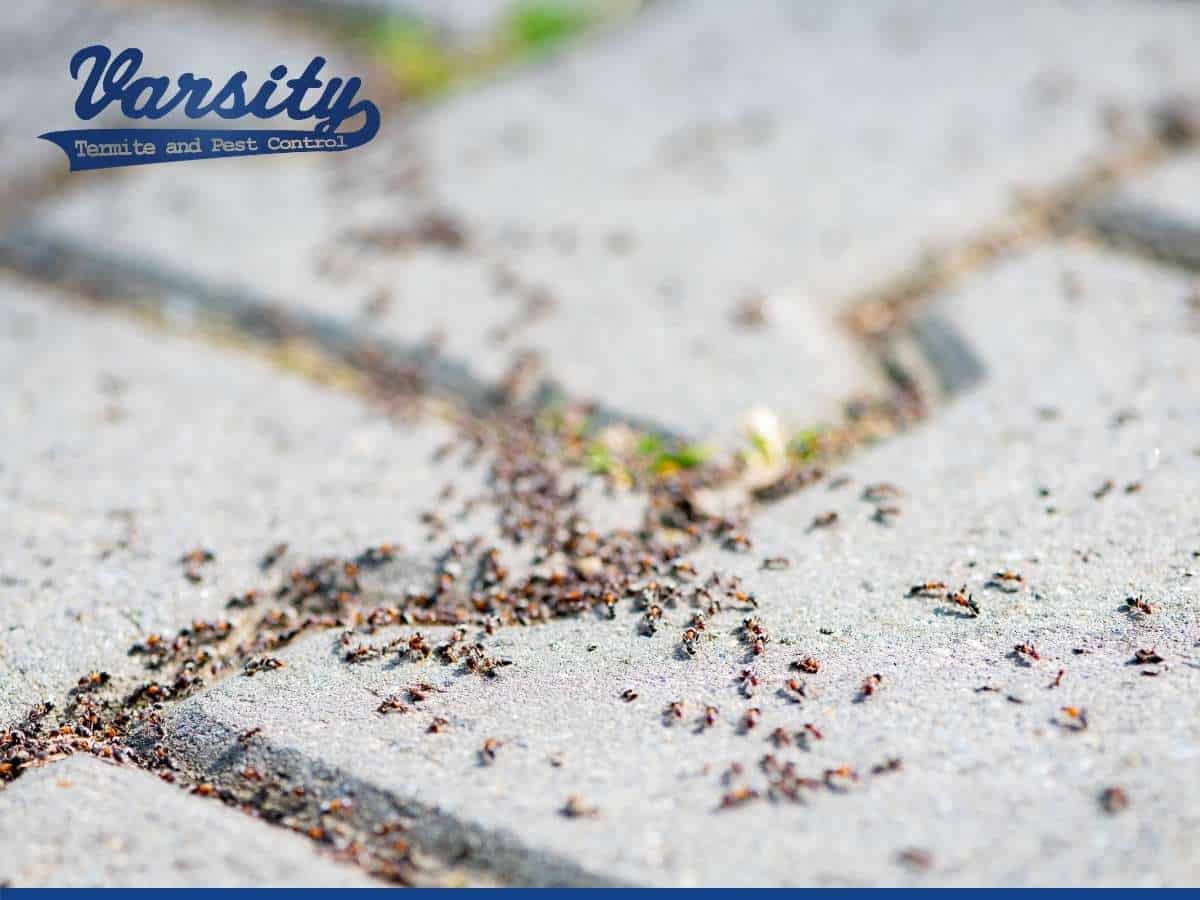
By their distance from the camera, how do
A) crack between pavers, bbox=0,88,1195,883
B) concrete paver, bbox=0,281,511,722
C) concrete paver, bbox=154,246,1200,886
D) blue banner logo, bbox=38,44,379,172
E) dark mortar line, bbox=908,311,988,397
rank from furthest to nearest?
crack between pavers, bbox=0,88,1195,883 → dark mortar line, bbox=908,311,988,397 → blue banner logo, bbox=38,44,379,172 → concrete paver, bbox=0,281,511,722 → concrete paver, bbox=154,246,1200,886

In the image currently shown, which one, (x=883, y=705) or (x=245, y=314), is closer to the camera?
(x=883, y=705)

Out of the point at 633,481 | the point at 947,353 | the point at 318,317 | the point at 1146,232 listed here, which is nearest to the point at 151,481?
the point at 318,317

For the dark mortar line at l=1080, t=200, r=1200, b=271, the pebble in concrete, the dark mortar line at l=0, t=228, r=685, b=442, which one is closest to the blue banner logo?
the dark mortar line at l=0, t=228, r=685, b=442

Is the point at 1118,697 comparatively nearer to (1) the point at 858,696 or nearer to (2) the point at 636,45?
(1) the point at 858,696

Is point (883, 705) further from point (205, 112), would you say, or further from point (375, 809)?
point (205, 112)

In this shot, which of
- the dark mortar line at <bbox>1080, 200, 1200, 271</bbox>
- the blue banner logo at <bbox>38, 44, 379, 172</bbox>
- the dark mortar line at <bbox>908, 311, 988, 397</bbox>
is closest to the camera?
the blue banner logo at <bbox>38, 44, 379, 172</bbox>

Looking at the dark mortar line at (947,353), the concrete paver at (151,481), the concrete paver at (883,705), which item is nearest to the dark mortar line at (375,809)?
the concrete paver at (883,705)

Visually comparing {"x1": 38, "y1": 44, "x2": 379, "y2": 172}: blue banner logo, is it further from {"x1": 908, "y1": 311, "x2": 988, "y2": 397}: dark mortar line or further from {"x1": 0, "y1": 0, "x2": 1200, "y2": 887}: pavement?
{"x1": 908, "y1": 311, "x2": 988, "y2": 397}: dark mortar line

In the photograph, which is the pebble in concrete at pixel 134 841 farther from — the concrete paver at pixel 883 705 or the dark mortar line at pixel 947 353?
the dark mortar line at pixel 947 353

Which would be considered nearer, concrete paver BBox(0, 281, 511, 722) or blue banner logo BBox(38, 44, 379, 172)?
concrete paver BBox(0, 281, 511, 722)
